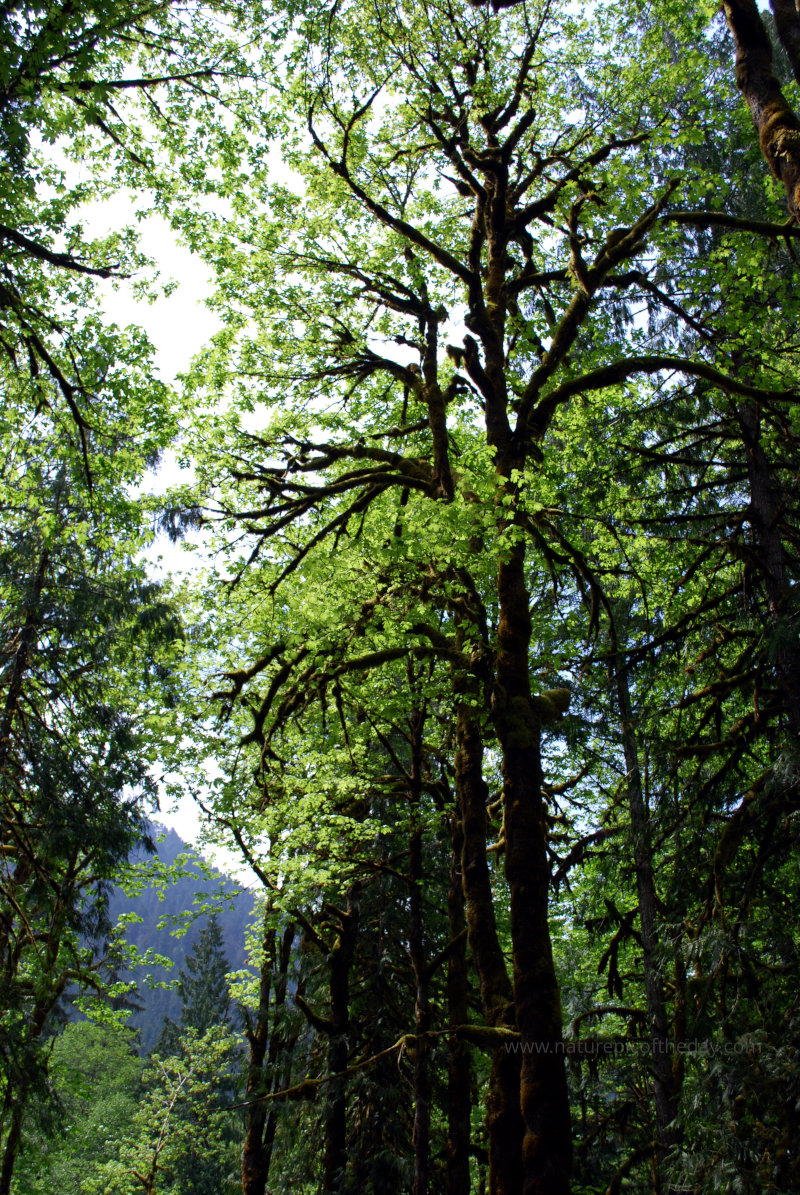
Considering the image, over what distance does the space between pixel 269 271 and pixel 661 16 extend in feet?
16.7

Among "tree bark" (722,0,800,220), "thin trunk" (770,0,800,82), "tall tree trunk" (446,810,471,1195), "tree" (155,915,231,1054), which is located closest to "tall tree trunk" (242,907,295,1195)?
"tall tree trunk" (446,810,471,1195)

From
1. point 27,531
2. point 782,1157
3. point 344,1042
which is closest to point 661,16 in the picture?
point 782,1157

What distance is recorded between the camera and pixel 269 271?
29.3ft

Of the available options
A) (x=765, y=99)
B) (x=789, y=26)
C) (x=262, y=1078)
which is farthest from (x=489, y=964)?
(x=262, y=1078)

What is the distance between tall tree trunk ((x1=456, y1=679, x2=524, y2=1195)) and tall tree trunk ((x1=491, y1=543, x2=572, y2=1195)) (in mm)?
327

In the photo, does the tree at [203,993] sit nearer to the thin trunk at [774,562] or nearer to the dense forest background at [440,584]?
the dense forest background at [440,584]

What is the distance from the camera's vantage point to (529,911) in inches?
201

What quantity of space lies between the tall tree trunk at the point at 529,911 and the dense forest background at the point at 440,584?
0.09 ft

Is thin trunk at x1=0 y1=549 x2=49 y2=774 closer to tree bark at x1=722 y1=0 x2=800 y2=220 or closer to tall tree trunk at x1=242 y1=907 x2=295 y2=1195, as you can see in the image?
tall tree trunk at x1=242 y1=907 x2=295 y2=1195

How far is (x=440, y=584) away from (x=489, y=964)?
11.3 feet

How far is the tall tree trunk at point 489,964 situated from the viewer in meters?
5.29

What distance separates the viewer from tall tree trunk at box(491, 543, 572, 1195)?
440 centimetres

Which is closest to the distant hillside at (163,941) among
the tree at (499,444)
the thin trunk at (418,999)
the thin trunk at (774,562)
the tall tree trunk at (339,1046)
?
the tall tree trunk at (339,1046)

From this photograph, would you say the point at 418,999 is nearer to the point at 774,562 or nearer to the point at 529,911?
the point at 529,911
